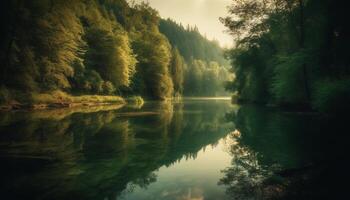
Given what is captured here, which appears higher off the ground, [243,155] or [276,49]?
[276,49]

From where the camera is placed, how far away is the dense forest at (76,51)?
29875 millimetres

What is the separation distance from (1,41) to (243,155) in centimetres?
→ 2899

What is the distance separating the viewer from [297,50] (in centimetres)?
2680

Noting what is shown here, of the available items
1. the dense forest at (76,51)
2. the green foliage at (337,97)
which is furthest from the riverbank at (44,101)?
the green foliage at (337,97)

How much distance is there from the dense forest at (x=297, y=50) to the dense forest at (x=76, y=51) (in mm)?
21797

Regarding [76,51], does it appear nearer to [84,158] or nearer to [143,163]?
[84,158]

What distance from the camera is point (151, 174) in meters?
7.71

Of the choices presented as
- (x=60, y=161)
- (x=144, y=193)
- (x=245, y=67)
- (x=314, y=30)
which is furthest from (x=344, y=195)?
(x=245, y=67)

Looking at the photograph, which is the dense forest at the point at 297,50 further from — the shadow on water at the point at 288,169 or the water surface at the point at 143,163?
the water surface at the point at 143,163

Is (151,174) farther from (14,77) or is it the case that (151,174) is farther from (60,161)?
(14,77)

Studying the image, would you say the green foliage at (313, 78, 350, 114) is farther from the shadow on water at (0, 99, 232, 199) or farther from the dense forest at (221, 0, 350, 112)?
the shadow on water at (0, 99, 232, 199)

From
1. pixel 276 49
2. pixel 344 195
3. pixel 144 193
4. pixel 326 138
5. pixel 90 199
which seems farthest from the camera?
pixel 276 49

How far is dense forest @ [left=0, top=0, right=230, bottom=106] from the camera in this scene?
29.9 metres

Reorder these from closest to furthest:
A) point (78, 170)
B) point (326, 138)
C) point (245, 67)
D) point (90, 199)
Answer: point (90, 199), point (78, 170), point (326, 138), point (245, 67)
